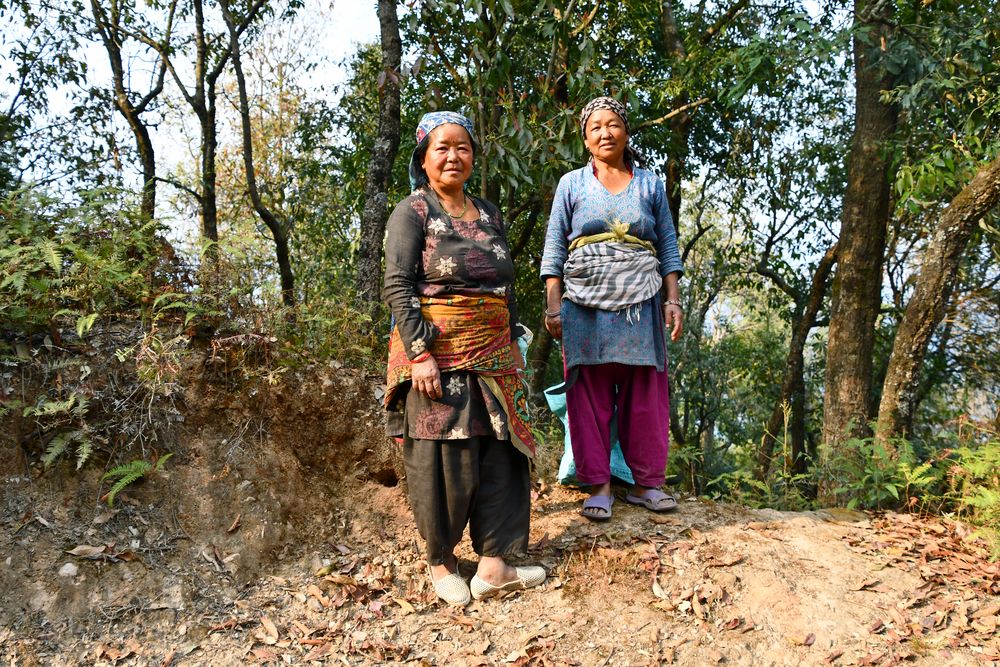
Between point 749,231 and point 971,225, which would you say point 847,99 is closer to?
point 749,231

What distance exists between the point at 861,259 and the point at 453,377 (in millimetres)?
4742

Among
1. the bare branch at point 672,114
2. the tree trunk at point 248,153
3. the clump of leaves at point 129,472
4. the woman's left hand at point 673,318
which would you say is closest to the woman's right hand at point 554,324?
the woman's left hand at point 673,318

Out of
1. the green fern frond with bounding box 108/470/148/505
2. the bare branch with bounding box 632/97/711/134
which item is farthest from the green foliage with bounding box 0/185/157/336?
the bare branch with bounding box 632/97/711/134

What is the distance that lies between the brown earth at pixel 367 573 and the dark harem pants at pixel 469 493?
29 cm

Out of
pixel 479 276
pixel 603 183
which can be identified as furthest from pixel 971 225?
pixel 479 276

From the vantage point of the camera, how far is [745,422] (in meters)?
14.8

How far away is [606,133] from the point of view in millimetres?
3689

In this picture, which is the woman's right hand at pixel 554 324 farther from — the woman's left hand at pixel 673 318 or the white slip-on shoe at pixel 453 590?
the white slip-on shoe at pixel 453 590

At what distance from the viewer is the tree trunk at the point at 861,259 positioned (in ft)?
19.6

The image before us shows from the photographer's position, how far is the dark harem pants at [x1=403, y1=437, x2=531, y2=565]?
3178 mm

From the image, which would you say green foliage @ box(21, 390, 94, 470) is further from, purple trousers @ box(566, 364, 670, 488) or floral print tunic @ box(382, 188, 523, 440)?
purple trousers @ box(566, 364, 670, 488)

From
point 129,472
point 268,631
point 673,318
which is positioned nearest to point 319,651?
point 268,631

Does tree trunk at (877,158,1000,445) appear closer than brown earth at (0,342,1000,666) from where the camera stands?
No

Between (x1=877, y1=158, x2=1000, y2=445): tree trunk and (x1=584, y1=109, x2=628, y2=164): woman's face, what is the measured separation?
2.18 m
